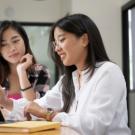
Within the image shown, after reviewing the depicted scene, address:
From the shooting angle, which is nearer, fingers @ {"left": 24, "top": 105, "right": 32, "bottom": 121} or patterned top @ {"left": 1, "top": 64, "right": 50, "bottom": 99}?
fingers @ {"left": 24, "top": 105, "right": 32, "bottom": 121}

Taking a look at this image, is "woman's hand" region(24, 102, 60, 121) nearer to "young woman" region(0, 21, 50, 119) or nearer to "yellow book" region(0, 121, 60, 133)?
"yellow book" region(0, 121, 60, 133)

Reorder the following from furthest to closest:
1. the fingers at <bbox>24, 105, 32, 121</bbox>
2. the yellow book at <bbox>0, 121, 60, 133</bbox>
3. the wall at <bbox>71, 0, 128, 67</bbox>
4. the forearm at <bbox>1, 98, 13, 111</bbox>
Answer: the wall at <bbox>71, 0, 128, 67</bbox>, the forearm at <bbox>1, 98, 13, 111</bbox>, the fingers at <bbox>24, 105, 32, 121</bbox>, the yellow book at <bbox>0, 121, 60, 133</bbox>

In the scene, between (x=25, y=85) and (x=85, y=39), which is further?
(x=25, y=85)

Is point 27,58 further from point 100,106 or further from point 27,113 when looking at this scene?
point 100,106

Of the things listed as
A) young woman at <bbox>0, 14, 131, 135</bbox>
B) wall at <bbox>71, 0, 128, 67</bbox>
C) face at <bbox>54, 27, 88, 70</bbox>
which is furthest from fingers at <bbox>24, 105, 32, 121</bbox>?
wall at <bbox>71, 0, 128, 67</bbox>

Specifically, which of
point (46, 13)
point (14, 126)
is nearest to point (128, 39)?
point (46, 13)

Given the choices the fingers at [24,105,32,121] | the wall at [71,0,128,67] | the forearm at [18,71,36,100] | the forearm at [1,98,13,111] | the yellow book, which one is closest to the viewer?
the yellow book

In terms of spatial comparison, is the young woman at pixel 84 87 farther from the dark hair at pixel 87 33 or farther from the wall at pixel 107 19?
the wall at pixel 107 19

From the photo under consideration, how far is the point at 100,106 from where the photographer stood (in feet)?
3.73

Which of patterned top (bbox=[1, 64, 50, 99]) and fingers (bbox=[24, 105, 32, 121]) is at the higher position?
fingers (bbox=[24, 105, 32, 121])

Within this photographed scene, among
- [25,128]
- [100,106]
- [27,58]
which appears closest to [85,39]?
[100,106]

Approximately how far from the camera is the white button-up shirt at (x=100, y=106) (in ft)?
3.64

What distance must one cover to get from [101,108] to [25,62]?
34.1 inches

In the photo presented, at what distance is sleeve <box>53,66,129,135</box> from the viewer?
1106 mm
